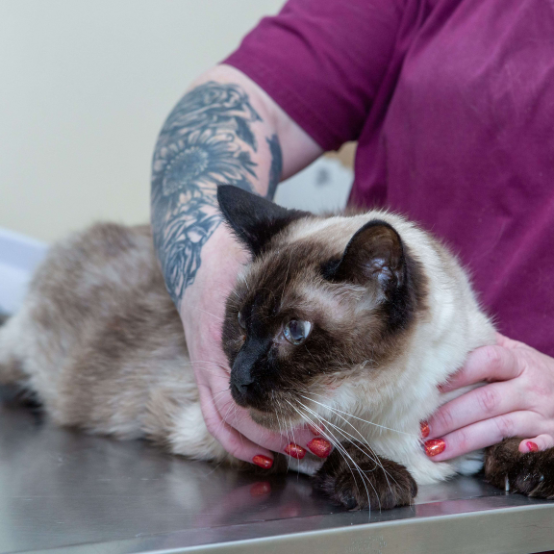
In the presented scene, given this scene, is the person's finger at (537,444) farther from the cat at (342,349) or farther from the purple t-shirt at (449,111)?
the purple t-shirt at (449,111)

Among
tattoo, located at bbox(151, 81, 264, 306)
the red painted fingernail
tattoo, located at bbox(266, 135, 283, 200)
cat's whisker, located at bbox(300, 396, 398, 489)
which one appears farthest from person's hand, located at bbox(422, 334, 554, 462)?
tattoo, located at bbox(266, 135, 283, 200)

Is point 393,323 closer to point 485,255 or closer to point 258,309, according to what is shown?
point 258,309

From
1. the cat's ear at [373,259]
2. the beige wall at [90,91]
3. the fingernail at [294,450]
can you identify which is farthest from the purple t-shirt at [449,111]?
the beige wall at [90,91]

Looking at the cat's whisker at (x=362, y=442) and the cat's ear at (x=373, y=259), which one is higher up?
the cat's ear at (x=373, y=259)

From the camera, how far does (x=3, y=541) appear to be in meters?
0.83

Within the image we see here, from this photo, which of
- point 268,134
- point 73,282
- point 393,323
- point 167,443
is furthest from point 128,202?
point 393,323

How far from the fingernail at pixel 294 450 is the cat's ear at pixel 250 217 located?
1.42 ft

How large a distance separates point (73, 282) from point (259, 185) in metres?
0.79

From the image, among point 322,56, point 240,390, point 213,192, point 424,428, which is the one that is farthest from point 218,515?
point 322,56

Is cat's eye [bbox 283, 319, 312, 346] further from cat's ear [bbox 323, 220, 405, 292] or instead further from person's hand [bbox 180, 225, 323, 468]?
person's hand [bbox 180, 225, 323, 468]

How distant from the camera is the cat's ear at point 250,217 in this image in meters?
1.31

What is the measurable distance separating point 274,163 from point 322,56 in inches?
15.7

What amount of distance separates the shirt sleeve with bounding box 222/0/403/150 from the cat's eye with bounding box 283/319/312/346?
3.31ft

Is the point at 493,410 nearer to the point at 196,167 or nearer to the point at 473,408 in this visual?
the point at 473,408
